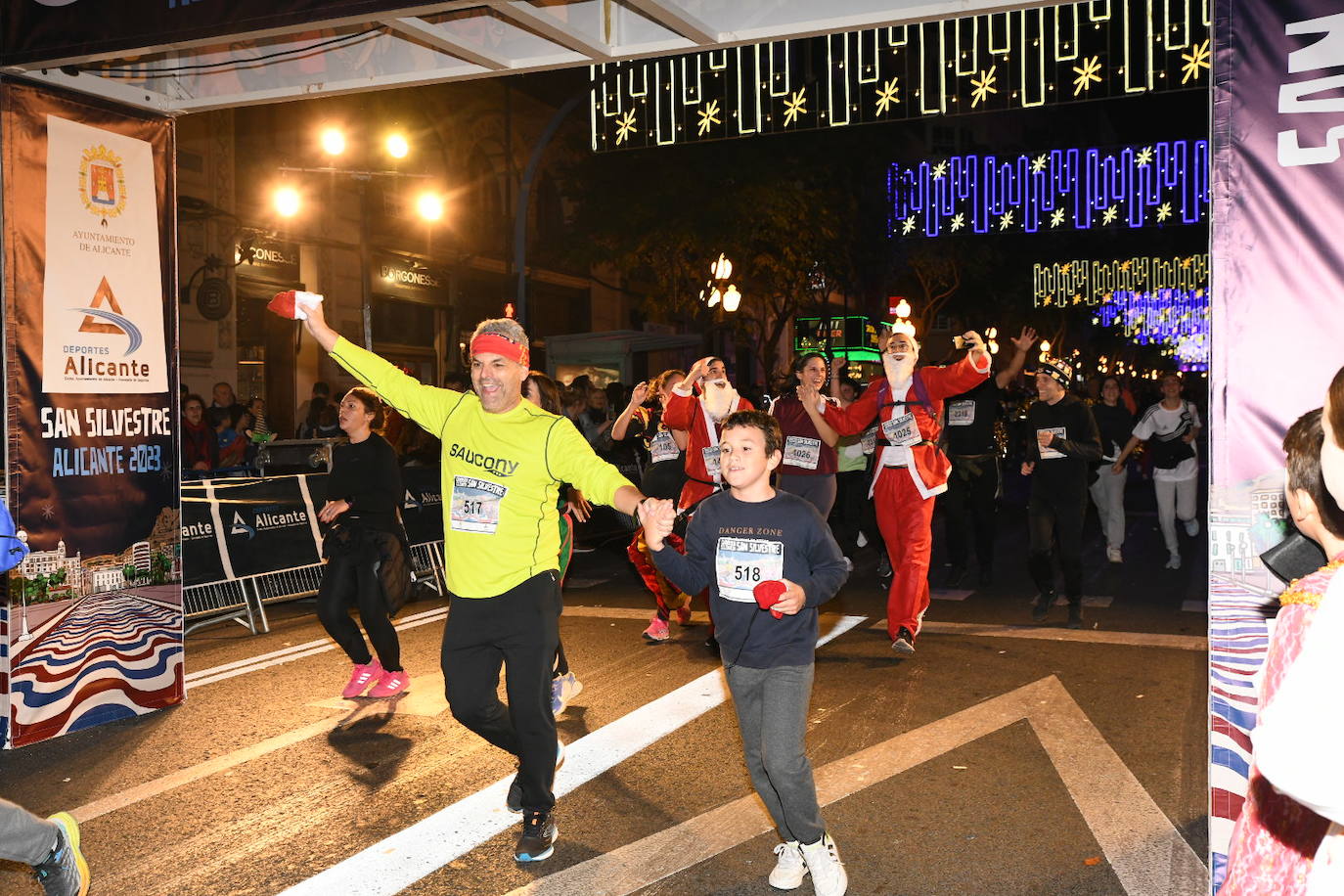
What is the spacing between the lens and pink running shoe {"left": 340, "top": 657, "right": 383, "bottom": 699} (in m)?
7.30

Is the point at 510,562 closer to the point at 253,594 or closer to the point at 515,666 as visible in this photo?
the point at 515,666

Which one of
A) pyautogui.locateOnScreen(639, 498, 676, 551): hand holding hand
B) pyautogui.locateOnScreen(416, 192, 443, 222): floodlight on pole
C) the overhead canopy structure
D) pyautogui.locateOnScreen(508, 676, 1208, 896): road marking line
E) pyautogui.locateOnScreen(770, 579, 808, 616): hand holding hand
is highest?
pyautogui.locateOnScreen(416, 192, 443, 222): floodlight on pole

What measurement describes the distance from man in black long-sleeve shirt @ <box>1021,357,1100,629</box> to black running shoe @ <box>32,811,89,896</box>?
24.2ft

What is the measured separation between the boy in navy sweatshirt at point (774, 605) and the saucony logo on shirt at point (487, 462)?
0.79m

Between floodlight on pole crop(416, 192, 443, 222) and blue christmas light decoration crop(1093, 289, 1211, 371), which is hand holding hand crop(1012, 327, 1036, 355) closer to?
floodlight on pole crop(416, 192, 443, 222)

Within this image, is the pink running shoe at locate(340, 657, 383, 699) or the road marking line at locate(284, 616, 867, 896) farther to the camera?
the pink running shoe at locate(340, 657, 383, 699)

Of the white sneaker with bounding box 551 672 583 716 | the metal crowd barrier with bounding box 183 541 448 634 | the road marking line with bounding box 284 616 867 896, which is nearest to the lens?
the road marking line with bounding box 284 616 867 896

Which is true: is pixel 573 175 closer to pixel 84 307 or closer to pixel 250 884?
pixel 84 307

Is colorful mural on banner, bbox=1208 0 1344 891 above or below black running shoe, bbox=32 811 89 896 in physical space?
above

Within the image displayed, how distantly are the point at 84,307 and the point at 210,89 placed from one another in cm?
159

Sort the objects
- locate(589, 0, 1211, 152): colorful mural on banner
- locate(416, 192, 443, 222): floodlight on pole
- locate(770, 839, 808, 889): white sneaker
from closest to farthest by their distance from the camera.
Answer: locate(770, 839, 808, 889): white sneaker < locate(589, 0, 1211, 152): colorful mural on banner < locate(416, 192, 443, 222): floodlight on pole

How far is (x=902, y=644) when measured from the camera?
8398 millimetres

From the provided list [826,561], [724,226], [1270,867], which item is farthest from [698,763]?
[724,226]

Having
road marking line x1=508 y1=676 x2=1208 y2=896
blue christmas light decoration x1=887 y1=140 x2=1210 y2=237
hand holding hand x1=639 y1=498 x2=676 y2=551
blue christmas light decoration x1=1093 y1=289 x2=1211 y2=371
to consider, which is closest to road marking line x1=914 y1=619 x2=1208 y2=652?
road marking line x1=508 y1=676 x2=1208 y2=896
